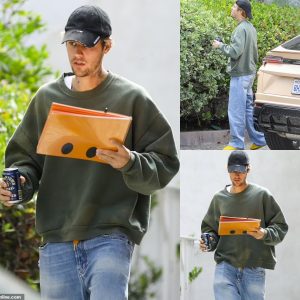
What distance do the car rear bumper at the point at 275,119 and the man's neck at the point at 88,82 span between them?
61.7 inches

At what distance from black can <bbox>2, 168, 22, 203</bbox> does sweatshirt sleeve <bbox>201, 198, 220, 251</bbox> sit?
1.58m

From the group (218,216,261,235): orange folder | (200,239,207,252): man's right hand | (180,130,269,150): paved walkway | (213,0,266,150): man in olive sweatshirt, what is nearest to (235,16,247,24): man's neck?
(213,0,266,150): man in olive sweatshirt

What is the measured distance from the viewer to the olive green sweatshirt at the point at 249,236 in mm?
3771

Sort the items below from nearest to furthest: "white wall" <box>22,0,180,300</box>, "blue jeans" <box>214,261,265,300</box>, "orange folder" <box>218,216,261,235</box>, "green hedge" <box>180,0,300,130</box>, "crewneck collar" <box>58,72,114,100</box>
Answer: "crewneck collar" <box>58,72,114,100</box> → "orange folder" <box>218,216,261,235</box> → "blue jeans" <box>214,261,265,300</box> → "white wall" <box>22,0,180,300</box> → "green hedge" <box>180,0,300,130</box>

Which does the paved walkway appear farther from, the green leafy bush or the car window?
the green leafy bush

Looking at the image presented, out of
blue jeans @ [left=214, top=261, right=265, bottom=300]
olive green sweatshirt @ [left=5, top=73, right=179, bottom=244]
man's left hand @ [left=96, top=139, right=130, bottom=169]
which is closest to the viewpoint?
man's left hand @ [left=96, top=139, right=130, bottom=169]

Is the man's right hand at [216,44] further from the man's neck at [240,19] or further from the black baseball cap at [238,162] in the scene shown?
the black baseball cap at [238,162]

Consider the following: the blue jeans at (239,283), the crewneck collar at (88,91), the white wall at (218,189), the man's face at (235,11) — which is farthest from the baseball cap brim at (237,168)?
the crewneck collar at (88,91)

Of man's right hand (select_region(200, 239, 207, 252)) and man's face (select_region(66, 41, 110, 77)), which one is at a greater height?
man's face (select_region(66, 41, 110, 77))

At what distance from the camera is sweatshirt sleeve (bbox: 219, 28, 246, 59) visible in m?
3.96

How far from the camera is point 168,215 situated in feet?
13.0

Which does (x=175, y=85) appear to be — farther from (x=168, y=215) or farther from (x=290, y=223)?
(x=290, y=223)

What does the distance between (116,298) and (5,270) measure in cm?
160

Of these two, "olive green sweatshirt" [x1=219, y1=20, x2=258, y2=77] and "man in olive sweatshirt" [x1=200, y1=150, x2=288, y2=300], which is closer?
"man in olive sweatshirt" [x1=200, y1=150, x2=288, y2=300]
